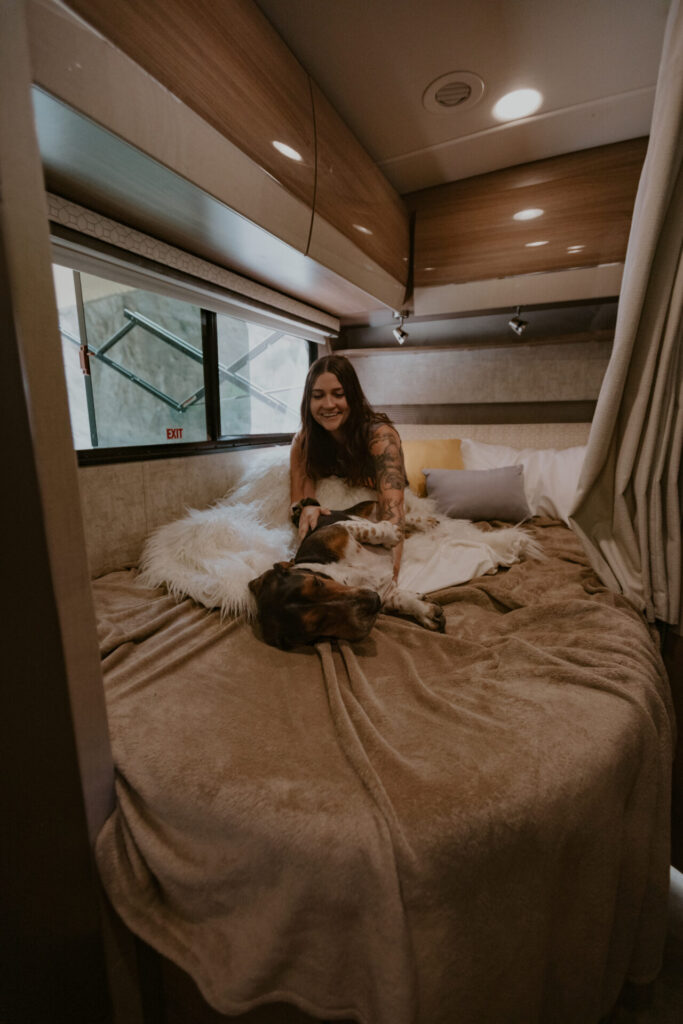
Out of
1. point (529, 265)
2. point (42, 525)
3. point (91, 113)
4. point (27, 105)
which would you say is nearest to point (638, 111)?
point (529, 265)

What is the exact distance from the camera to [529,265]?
2094 mm

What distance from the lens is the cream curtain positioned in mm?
1024

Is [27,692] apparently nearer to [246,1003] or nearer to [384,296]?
[246,1003]

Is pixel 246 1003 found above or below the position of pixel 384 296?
below

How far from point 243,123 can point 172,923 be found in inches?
75.7

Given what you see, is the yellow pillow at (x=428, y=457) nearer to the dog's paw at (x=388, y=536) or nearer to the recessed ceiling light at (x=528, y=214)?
the dog's paw at (x=388, y=536)

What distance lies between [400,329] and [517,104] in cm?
118

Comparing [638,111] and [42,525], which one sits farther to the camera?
[638,111]

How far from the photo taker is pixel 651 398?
1184mm

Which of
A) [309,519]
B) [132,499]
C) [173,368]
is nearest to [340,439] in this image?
[309,519]

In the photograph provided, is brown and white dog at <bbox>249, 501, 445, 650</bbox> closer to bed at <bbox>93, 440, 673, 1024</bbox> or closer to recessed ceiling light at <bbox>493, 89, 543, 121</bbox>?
bed at <bbox>93, 440, 673, 1024</bbox>

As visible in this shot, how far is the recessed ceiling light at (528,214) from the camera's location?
2.03 meters

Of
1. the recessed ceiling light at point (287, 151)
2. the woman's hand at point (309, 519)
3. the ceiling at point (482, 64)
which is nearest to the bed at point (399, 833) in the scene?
the woman's hand at point (309, 519)

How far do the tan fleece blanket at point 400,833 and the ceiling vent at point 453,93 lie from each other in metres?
2.06
